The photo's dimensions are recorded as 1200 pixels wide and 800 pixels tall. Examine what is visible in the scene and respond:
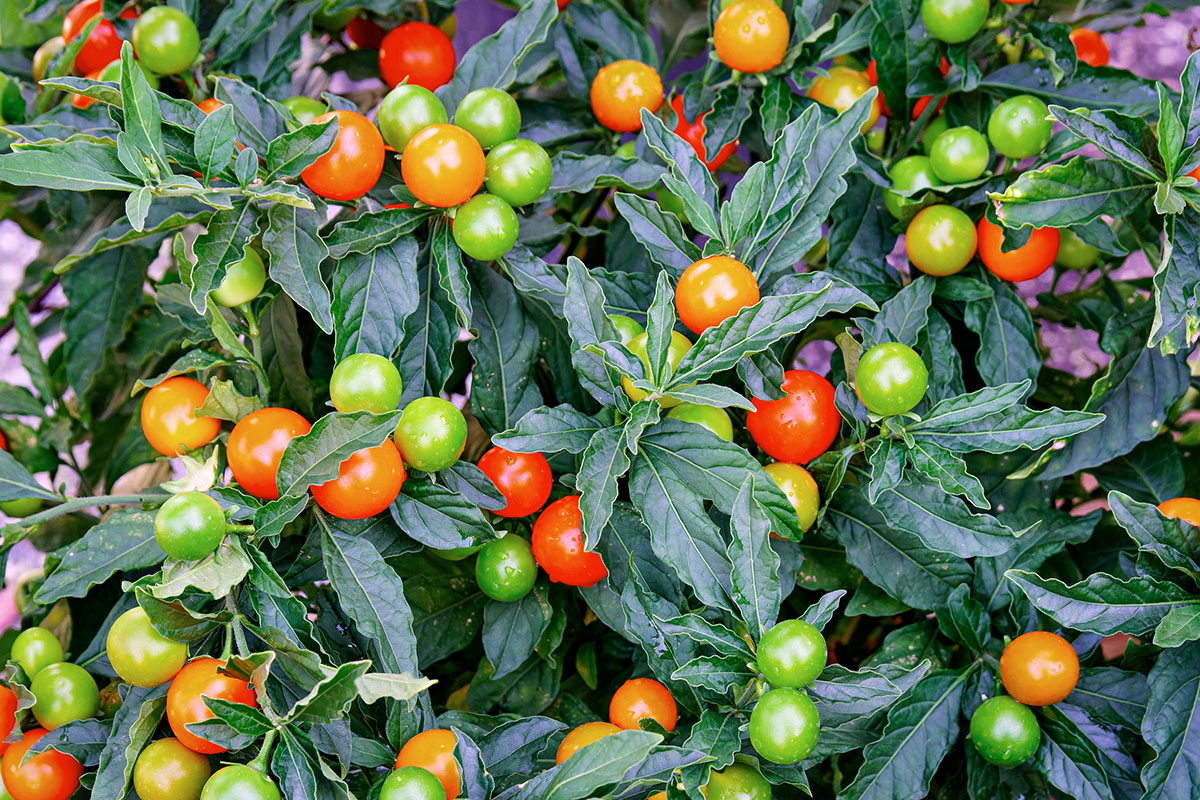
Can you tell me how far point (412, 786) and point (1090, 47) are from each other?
38.9 inches

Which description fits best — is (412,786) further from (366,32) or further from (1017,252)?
(366,32)

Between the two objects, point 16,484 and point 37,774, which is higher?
point 16,484

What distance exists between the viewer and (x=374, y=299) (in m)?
0.73

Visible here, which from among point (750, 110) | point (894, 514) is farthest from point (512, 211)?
point (894, 514)

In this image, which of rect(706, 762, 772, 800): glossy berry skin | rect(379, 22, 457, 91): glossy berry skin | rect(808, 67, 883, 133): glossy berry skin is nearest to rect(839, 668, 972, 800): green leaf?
rect(706, 762, 772, 800): glossy berry skin

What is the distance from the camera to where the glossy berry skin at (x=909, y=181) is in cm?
83

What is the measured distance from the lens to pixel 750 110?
2.85ft

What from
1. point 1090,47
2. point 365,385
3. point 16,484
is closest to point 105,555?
point 16,484

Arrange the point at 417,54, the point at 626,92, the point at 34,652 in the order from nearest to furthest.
Answer: the point at 34,652, the point at 626,92, the point at 417,54

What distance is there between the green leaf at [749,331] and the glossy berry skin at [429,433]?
6.5 inches

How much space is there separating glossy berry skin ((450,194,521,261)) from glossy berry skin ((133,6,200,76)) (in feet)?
1.19

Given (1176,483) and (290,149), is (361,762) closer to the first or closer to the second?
(290,149)

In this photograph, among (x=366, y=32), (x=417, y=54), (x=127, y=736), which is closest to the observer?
(x=127, y=736)

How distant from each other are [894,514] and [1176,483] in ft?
1.20
